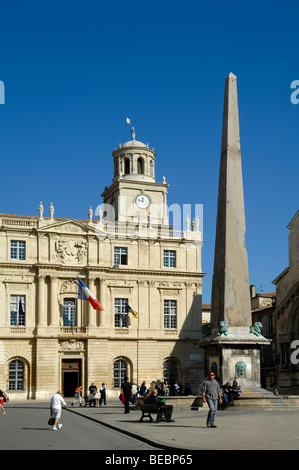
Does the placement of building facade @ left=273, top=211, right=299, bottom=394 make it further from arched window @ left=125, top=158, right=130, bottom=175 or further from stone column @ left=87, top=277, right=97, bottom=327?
arched window @ left=125, top=158, right=130, bottom=175

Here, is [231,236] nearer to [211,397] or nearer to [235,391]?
[235,391]

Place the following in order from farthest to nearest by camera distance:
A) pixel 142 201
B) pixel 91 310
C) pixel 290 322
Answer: pixel 142 201 → pixel 91 310 → pixel 290 322

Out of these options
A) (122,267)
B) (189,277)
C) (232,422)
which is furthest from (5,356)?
(232,422)

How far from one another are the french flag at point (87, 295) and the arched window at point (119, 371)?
19.6 feet

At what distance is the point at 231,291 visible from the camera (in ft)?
76.2

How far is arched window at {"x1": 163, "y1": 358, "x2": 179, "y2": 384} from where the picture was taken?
54375 millimetres

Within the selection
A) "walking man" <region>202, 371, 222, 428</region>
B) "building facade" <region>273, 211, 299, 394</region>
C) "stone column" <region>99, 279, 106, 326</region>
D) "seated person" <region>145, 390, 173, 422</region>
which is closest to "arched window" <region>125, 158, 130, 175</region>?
"stone column" <region>99, 279, 106, 326</region>

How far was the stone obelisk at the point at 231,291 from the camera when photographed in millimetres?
23016

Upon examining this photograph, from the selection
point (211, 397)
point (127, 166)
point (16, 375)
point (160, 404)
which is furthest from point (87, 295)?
point (211, 397)

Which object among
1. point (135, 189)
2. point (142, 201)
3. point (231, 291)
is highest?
point (135, 189)

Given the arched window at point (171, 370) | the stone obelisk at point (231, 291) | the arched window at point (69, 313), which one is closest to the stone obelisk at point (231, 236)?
the stone obelisk at point (231, 291)

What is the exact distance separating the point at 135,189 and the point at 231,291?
1567 inches
